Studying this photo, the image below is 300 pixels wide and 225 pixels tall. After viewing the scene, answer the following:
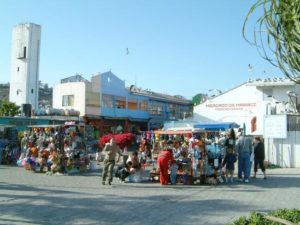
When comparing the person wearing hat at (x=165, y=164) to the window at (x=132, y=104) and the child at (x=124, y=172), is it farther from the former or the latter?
the window at (x=132, y=104)

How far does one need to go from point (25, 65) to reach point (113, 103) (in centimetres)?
1258

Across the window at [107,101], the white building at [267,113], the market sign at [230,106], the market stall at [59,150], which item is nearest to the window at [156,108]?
the window at [107,101]

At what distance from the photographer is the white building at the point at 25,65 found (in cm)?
4962

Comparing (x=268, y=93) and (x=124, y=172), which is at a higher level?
(x=268, y=93)

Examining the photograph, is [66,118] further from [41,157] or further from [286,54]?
[286,54]

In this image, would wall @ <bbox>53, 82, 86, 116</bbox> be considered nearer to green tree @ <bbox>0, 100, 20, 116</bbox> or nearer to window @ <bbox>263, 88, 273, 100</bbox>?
green tree @ <bbox>0, 100, 20, 116</bbox>

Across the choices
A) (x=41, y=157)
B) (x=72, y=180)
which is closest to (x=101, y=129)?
(x=41, y=157)

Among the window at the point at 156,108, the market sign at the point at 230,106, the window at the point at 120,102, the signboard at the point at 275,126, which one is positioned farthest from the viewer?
the window at the point at 156,108

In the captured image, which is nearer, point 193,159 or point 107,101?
point 193,159

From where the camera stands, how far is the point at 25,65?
1959 inches

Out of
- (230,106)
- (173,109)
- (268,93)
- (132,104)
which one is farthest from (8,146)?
(173,109)

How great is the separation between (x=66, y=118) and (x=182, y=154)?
2342cm

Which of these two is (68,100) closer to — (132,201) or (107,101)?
(107,101)

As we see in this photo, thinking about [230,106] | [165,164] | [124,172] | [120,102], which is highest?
[120,102]
